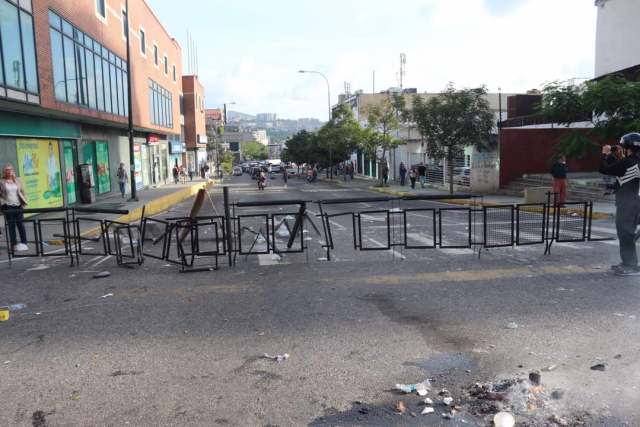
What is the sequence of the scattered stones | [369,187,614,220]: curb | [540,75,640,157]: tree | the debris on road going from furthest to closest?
[540,75,640,157]: tree → [369,187,614,220]: curb → the scattered stones → the debris on road

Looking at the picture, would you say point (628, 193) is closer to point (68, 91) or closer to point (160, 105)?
point (68, 91)

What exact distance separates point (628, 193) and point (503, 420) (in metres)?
5.32

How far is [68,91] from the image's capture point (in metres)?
21.0

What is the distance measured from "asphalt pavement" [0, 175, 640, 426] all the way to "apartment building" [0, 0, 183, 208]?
35.0 ft

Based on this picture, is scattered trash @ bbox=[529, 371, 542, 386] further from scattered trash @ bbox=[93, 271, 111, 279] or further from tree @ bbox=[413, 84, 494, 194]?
tree @ bbox=[413, 84, 494, 194]

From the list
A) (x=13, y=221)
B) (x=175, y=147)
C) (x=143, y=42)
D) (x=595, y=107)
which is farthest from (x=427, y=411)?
(x=175, y=147)

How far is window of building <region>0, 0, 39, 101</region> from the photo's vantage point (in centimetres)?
1581

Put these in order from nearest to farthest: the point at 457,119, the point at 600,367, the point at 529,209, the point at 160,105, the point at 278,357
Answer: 1. the point at 600,367
2. the point at 278,357
3. the point at 529,209
4. the point at 457,119
5. the point at 160,105

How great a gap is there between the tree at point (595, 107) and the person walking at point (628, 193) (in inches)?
414

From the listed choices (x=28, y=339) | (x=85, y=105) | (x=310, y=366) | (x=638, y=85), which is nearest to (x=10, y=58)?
(x=85, y=105)

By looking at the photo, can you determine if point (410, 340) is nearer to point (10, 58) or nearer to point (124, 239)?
point (124, 239)

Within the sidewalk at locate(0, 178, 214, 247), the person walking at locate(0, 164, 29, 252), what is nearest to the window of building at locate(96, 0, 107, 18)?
the sidewalk at locate(0, 178, 214, 247)

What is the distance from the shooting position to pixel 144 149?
1599 inches

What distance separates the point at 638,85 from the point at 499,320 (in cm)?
1556
